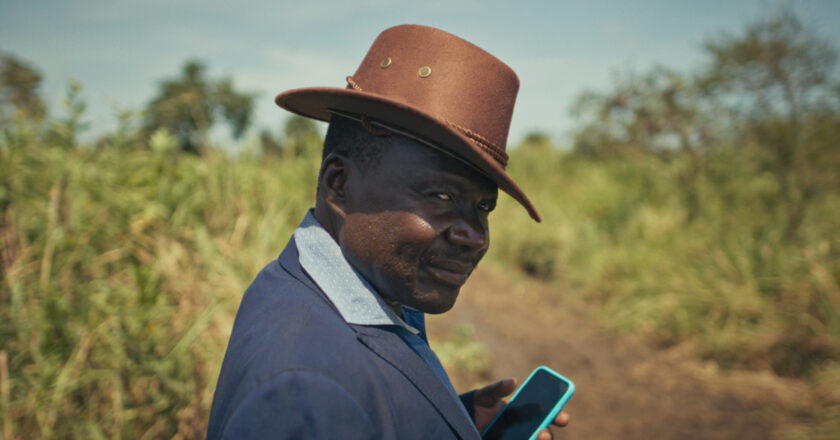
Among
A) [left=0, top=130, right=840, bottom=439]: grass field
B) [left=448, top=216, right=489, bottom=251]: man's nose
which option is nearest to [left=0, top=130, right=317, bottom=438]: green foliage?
[left=0, top=130, right=840, bottom=439]: grass field

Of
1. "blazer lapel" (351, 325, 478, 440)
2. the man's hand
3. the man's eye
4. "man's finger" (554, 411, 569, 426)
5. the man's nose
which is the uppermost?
the man's eye

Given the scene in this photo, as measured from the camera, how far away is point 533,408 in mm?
1574

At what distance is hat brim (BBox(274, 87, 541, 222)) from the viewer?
111 centimetres

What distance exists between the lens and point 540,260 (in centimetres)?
880

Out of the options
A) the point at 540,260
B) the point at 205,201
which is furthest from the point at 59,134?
the point at 540,260

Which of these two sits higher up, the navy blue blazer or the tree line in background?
the tree line in background

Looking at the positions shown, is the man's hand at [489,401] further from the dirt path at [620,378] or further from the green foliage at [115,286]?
the dirt path at [620,378]

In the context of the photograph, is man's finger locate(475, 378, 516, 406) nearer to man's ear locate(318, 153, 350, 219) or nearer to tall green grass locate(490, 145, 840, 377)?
man's ear locate(318, 153, 350, 219)

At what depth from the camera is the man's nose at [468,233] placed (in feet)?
4.12

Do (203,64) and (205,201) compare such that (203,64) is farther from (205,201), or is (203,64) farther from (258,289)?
(258,289)

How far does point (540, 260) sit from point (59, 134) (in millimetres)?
7355

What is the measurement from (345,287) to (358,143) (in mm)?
387

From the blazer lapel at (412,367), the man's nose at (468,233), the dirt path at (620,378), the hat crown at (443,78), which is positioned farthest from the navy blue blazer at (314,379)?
the dirt path at (620,378)

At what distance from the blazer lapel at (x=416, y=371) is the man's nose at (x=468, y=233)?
0.98 ft
